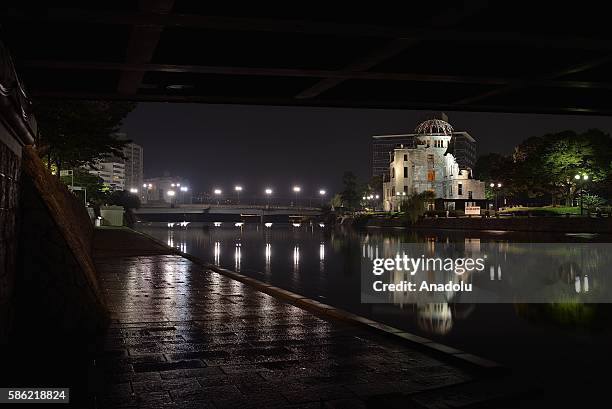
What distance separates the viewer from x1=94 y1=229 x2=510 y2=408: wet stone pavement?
6.63 m

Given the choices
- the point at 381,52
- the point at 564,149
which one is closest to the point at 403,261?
the point at 381,52

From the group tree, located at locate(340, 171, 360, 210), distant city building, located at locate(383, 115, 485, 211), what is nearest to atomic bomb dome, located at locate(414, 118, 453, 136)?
distant city building, located at locate(383, 115, 485, 211)

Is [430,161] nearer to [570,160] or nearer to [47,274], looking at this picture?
[570,160]

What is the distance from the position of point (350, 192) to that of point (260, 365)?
17273cm

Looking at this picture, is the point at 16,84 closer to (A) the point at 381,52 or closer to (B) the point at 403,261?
(A) the point at 381,52

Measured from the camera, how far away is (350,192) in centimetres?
18012

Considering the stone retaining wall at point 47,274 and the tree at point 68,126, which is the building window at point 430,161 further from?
the stone retaining wall at point 47,274

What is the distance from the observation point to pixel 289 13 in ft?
24.3

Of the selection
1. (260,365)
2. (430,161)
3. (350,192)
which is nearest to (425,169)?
(430,161)

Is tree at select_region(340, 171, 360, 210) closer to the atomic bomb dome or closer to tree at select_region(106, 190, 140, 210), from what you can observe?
the atomic bomb dome

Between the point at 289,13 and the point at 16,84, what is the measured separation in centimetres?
379

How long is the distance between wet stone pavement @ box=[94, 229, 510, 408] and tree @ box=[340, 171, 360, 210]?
545 ft

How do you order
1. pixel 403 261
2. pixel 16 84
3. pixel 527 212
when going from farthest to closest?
pixel 527 212 → pixel 403 261 → pixel 16 84

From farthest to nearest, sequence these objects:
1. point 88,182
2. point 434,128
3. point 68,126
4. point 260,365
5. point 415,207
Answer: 1. point 434,128
2. point 415,207
3. point 88,182
4. point 68,126
5. point 260,365
